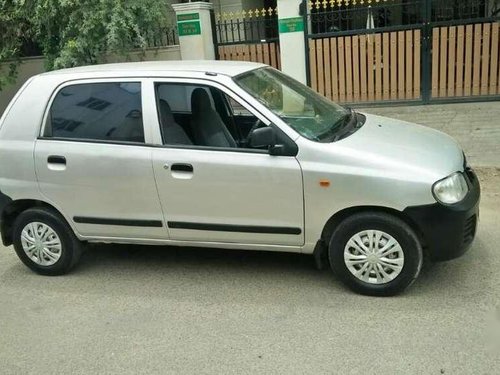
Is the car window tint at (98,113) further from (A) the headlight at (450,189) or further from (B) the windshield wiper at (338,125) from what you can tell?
(A) the headlight at (450,189)

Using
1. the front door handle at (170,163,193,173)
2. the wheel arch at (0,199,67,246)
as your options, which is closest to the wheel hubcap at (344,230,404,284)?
the front door handle at (170,163,193,173)

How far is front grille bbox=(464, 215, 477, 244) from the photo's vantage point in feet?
12.9

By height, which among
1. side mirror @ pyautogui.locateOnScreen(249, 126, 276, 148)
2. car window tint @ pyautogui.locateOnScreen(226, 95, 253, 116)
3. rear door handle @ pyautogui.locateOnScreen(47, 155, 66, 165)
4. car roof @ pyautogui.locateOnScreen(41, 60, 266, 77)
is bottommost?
rear door handle @ pyautogui.locateOnScreen(47, 155, 66, 165)

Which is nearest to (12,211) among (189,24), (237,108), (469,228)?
(237,108)

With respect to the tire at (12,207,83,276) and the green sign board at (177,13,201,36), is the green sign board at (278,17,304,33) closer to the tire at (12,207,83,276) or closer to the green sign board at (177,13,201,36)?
the green sign board at (177,13,201,36)

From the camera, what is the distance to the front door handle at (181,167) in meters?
4.27

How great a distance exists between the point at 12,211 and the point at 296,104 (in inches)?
104

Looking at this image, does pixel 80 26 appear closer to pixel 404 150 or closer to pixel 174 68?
pixel 174 68

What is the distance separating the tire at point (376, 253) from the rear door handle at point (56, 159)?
7.40 feet

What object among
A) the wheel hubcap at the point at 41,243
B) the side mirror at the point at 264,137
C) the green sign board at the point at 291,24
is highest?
the green sign board at the point at 291,24

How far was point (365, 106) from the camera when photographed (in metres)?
9.83

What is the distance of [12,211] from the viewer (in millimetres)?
4902

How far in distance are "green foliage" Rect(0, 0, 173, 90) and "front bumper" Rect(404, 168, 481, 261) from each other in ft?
22.1

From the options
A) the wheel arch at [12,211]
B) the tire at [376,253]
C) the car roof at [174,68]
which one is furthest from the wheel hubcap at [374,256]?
the wheel arch at [12,211]
